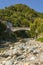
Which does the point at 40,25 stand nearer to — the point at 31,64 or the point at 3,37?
the point at 3,37

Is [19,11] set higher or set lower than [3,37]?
lower

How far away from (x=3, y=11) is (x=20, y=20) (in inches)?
677

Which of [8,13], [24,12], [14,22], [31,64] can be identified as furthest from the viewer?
[24,12]

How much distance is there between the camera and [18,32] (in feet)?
317

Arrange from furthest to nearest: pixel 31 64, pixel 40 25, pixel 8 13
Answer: pixel 8 13 → pixel 40 25 → pixel 31 64

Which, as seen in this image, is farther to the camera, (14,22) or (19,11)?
(19,11)

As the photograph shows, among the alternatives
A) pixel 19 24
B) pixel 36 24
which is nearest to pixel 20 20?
Result: pixel 19 24

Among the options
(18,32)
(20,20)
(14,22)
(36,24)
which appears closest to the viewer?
(36,24)

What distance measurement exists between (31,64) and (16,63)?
150 centimetres

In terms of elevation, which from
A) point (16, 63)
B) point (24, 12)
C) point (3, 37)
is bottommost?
point (24, 12)

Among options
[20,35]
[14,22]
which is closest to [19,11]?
[14,22]

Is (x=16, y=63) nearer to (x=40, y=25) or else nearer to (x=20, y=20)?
(x=40, y=25)

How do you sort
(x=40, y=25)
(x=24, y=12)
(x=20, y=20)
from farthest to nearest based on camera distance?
(x=24, y=12)
(x=20, y=20)
(x=40, y=25)

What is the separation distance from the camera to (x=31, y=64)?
2167cm
